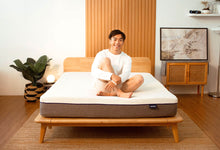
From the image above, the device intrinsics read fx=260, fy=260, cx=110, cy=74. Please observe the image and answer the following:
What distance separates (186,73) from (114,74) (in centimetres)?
200

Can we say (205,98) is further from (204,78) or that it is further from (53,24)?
(53,24)

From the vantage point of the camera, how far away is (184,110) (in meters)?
3.59

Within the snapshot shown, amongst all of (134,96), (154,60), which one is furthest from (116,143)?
(154,60)

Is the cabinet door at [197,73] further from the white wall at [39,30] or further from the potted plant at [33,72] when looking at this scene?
the potted plant at [33,72]

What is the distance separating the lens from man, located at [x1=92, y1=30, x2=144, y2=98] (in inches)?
103

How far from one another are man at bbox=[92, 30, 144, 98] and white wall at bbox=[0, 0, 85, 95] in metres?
1.59

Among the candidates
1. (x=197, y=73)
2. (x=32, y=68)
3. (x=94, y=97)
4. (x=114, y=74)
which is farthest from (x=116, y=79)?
(x=197, y=73)

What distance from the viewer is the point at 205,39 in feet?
14.7

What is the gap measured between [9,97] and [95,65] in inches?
86.1

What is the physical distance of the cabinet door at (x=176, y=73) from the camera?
13.8 feet

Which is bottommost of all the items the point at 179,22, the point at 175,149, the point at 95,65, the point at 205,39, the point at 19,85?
the point at 175,149

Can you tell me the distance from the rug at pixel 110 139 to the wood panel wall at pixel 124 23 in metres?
1.85

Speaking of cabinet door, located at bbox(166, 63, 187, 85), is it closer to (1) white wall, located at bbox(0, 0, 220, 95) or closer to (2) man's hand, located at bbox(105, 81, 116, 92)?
(1) white wall, located at bbox(0, 0, 220, 95)

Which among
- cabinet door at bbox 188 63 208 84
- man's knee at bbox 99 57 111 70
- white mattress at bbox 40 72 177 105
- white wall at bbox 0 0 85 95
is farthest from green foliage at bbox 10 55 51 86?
cabinet door at bbox 188 63 208 84
